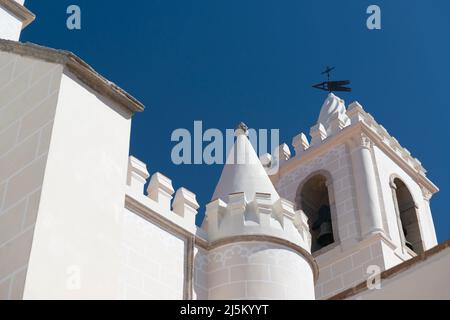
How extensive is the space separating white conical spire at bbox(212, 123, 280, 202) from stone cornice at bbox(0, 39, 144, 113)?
6589mm

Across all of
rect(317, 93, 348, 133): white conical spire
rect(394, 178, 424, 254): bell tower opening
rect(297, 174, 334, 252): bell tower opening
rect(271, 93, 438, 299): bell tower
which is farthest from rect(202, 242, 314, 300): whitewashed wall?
rect(317, 93, 348, 133): white conical spire

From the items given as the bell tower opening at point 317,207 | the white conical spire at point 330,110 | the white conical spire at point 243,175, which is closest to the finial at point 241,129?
the white conical spire at point 243,175

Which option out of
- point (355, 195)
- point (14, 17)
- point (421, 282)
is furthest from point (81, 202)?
point (355, 195)

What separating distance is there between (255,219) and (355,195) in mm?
9599

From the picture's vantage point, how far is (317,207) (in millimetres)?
23875

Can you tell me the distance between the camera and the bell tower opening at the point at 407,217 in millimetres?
22812

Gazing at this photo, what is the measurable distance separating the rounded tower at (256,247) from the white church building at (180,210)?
0.02 meters

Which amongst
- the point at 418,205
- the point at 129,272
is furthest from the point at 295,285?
the point at 418,205

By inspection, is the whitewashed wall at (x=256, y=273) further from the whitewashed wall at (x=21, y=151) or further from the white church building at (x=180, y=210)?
the whitewashed wall at (x=21, y=151)

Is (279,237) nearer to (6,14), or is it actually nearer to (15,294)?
(6,14)

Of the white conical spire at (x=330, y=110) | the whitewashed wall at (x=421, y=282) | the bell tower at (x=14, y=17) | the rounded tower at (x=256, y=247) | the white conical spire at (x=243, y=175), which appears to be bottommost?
the whitewashed wall at (x=421, y=282)

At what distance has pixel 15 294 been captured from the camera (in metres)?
5.27

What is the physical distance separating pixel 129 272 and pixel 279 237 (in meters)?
2.84

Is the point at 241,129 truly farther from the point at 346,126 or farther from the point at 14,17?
the point at 346,126
